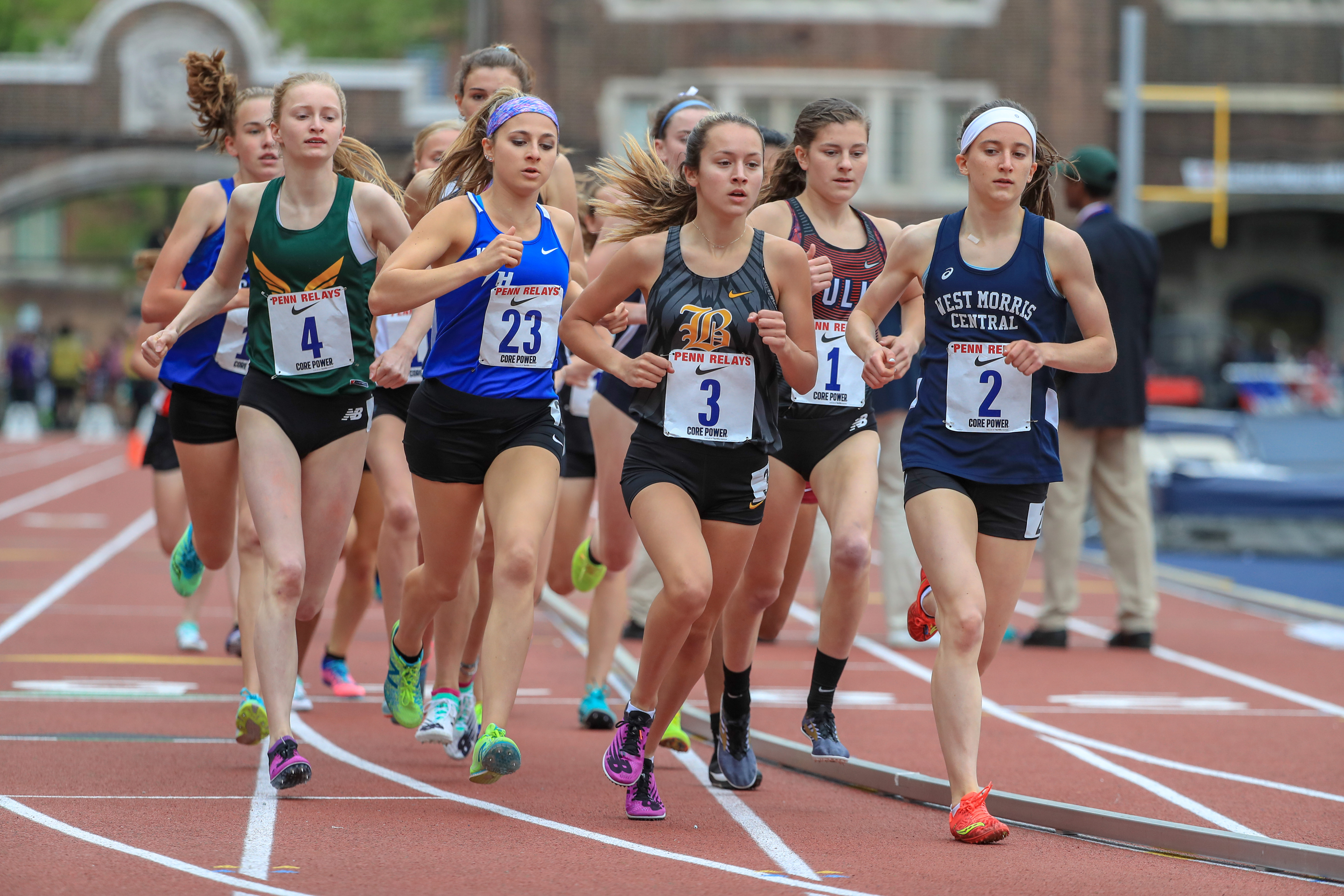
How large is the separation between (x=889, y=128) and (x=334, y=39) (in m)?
18.9

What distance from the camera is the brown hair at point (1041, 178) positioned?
20.4 ft

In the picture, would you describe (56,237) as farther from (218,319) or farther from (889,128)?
(218,319)

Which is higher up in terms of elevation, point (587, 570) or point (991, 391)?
point (991, 391)

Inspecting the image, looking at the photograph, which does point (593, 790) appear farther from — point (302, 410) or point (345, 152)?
point (345, 152)

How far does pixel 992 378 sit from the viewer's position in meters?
5.86

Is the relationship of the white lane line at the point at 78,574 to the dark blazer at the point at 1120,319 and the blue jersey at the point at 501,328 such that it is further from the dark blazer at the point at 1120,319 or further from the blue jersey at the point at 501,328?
the dark blazer at the point at 1120,319

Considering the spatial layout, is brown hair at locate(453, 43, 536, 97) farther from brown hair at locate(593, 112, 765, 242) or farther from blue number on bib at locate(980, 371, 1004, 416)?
blue number on bib at locate(980, 371, 1004, 416)

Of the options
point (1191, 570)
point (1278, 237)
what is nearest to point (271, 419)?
point (1191, 570)

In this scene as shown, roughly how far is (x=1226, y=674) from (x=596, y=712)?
157 inches

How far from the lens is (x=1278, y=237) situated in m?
43.6

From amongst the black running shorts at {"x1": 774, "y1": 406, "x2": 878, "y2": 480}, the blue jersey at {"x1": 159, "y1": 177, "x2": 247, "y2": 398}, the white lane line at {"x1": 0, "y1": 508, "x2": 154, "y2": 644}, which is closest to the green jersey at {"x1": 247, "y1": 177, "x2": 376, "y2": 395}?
the blue jersey at {"x1": 159, "y1": 177, "x2": 247, "y2": 398}

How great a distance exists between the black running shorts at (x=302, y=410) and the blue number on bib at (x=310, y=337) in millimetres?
145

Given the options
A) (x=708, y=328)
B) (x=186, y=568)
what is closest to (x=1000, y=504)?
(x=708, y=328)

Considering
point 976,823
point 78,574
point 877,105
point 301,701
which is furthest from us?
point 877,105
